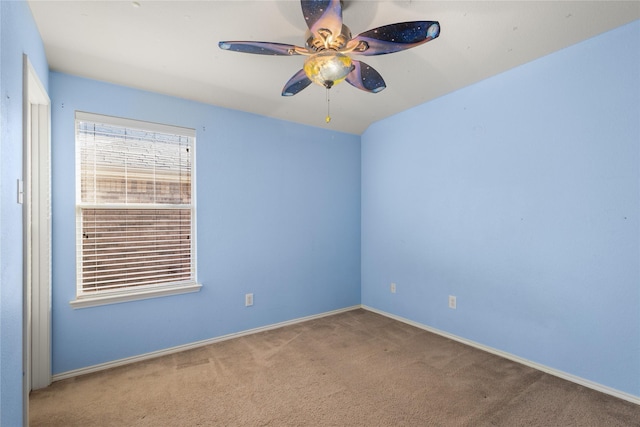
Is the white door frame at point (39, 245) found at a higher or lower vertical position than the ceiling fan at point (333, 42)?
lower

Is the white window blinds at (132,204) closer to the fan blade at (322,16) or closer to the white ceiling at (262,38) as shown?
the white ceiling at (262,38)

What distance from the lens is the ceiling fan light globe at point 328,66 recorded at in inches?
60.2

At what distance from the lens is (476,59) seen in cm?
230

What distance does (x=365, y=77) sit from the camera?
74.1 inches

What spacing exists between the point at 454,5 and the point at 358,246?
9.51 feet

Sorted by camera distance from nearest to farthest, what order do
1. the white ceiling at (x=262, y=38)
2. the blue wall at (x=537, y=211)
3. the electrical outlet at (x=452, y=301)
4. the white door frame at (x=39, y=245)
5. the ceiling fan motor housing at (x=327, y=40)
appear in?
the ceiling fan motor housing at (x=327, y=40), the white ceiling at (x=262, y=38), the blue wall at (x=537, y=211), the white door frame at (x=39, y=245), the electrical outlet at (x=452, y=301)

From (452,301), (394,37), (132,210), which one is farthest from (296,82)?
(452,301)

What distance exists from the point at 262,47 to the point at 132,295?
2255mm

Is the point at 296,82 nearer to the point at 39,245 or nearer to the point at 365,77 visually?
the point at 365,77

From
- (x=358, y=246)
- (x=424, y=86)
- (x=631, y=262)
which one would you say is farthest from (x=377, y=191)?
(x=631, y=262)

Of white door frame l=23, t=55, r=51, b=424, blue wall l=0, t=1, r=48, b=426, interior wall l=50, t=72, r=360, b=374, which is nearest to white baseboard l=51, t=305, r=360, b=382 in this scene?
interior wall l=50, t=72, r=360, b=374

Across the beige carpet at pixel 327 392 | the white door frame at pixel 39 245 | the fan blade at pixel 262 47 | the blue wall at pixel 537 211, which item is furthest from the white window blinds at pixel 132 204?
the blue wall at pixel 537 211

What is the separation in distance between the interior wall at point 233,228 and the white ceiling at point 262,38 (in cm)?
25

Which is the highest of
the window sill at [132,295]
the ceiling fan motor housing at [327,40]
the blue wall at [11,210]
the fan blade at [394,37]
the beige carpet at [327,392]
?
the ceiling fan motor housing at [327,40]
